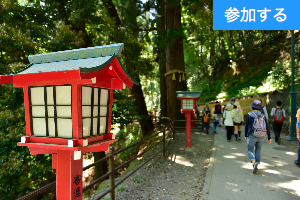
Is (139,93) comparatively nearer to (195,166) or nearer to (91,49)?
(195,166)

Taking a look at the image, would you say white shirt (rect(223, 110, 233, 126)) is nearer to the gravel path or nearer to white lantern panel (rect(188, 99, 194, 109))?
the gravel path

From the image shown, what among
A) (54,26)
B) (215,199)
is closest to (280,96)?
(215,199)

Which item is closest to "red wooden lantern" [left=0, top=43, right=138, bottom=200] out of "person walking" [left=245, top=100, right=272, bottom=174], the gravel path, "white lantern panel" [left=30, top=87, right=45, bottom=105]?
"white lantern panel" [left=30, top=87, right=45, bottom=105]

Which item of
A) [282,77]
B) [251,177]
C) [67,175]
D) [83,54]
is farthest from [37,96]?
[282,77]

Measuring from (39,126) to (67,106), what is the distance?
539mm

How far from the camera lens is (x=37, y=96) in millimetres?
2551

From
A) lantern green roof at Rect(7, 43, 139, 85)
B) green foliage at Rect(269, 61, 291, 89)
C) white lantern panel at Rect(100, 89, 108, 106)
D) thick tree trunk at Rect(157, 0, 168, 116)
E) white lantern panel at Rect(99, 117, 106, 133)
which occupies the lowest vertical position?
white lantern panel at Rect(99, 117, 106, 133)

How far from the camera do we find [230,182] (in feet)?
16.8

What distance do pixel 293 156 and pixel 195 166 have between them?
11.5 feet

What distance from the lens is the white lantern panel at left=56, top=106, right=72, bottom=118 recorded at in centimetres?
239

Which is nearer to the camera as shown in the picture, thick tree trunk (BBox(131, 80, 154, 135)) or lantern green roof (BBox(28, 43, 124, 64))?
lantern green roof (BBox(28, 43, 124, 64))

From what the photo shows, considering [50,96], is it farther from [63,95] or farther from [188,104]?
[188,104]

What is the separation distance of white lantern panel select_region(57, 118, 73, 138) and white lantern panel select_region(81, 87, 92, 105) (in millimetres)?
280

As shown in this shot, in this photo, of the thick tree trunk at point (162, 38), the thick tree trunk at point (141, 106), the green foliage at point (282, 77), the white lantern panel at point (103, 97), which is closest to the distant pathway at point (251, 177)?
the white lantern panel at point (103, 97)
